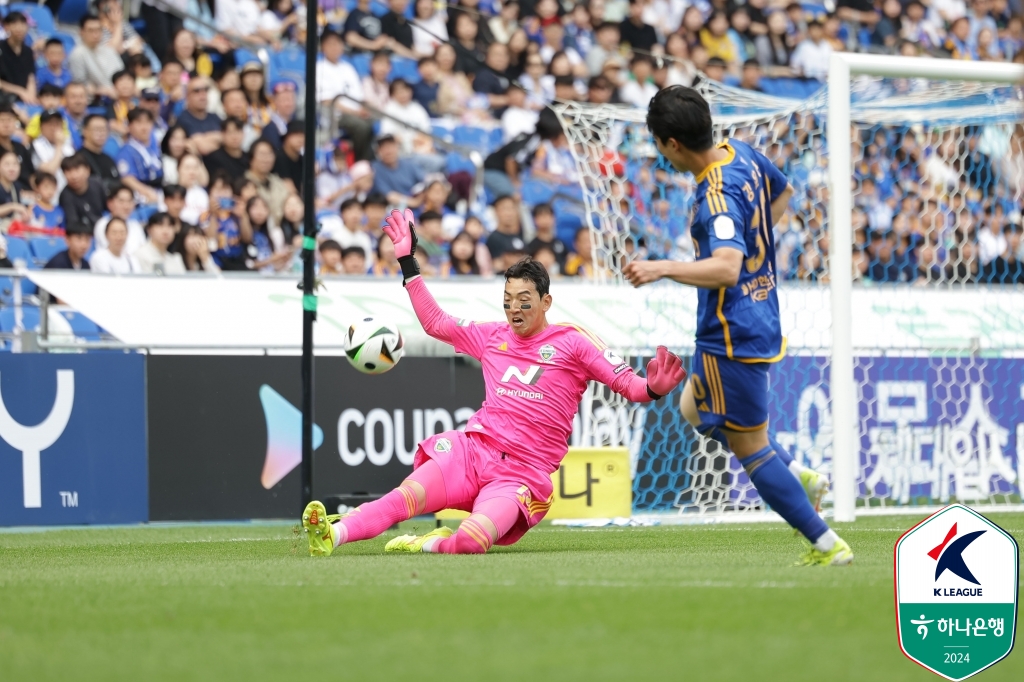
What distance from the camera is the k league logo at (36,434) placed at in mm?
9758

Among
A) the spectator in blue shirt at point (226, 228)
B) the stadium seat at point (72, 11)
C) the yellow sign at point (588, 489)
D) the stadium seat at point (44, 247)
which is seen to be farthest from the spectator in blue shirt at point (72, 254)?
the yellow sign at point (588, 489)

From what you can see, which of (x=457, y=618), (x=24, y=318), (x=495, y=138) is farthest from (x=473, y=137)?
(x=457, y=618)

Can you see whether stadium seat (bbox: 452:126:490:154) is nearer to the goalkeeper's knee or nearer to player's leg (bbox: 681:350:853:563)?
the goalkeeper's knee

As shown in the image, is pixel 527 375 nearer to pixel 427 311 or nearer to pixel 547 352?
pixel 547 352

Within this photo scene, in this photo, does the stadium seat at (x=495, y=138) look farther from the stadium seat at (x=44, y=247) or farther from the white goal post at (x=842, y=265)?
the white goal post at (x=842, y=265)

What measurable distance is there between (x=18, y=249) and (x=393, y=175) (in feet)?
13.6

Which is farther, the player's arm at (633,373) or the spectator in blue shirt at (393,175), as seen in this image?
the spectator in blue shirt at (393,175)

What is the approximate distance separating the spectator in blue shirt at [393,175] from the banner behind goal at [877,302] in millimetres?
2400

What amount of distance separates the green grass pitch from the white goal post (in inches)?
98.1

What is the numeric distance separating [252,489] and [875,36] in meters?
12.7

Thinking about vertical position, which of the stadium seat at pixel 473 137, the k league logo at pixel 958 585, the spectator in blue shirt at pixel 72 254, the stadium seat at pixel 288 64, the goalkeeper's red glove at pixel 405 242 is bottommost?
the k league logo at pixel 958 585

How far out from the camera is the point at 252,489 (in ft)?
34.1

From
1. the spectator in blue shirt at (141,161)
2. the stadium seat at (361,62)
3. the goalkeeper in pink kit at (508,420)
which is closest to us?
the goalkeeper in pink kit at (508,420)

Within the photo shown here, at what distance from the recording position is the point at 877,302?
40.9 feet
